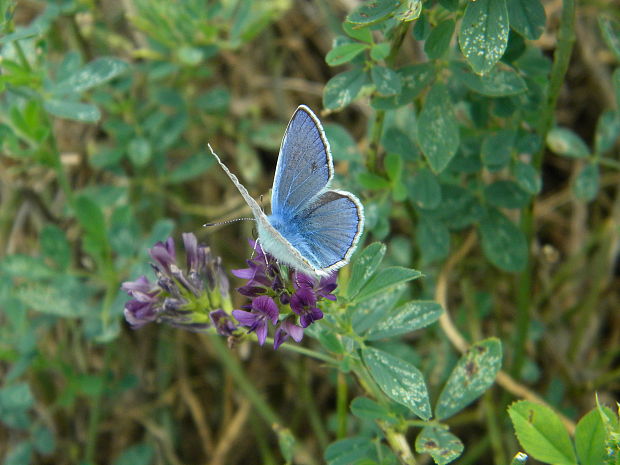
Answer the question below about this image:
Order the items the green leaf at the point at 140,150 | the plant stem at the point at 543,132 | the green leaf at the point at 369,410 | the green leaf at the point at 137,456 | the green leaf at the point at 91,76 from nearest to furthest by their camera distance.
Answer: the green leaf at the point at 369,410, the plant stem at the point at 543,132, the green leaf at the point at 91,76, the green leaf at the point at 137,456, the green leaf at the point at 140,150

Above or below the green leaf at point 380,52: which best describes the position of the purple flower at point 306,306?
below

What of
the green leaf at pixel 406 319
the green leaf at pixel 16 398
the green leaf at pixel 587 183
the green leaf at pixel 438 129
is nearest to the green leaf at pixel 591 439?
the green leaf at pixel 406 319

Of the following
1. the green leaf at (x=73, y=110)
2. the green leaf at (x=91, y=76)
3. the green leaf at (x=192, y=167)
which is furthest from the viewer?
the green leaf at (x=192, y=167)

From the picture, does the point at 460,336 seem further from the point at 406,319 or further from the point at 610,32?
the point at 610,32

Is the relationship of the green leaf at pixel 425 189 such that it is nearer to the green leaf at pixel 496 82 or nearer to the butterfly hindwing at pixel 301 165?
the green leaf at pixel 496 82

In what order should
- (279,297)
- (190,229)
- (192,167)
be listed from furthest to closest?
(190,229) < (192,167) < (279,297)

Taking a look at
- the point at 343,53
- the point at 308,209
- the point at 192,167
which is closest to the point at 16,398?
the point at 192,167
